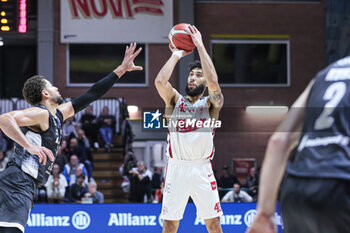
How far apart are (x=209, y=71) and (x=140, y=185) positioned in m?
8.31

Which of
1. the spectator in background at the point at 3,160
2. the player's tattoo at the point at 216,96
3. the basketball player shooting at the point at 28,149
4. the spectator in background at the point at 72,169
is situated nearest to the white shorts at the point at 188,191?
the player's tattoo at the point at 216,96

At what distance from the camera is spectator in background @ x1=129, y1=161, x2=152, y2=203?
552 inches

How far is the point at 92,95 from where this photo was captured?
608 centimetres

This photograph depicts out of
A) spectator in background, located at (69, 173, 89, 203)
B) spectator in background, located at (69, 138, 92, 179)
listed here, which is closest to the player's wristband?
spectator in background, located at (69, 173, 89, 203)

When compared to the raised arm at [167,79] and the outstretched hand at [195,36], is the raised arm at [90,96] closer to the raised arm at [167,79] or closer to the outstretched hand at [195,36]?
the raised arm at [167,79]

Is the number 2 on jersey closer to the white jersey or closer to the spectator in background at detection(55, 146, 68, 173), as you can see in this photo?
the white jersey

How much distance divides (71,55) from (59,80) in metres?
1.00

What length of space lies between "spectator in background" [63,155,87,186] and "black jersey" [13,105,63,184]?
8.51 metres

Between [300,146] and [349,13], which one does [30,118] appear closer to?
[300,146]

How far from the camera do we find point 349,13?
61.7 ft

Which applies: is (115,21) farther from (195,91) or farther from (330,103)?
(330,103)

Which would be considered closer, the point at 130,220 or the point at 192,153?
the point at 192,153

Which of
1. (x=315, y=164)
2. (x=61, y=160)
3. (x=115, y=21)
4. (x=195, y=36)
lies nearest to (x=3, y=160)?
(x=61, y=160)

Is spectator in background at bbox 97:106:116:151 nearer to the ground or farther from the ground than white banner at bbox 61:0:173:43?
nearer to the ground
